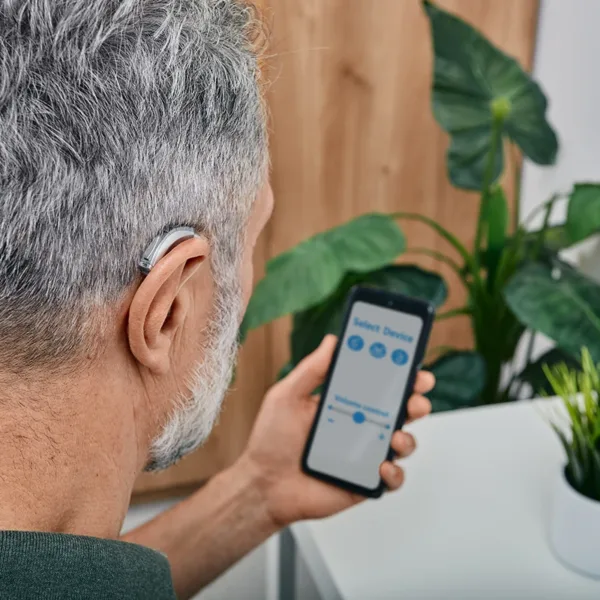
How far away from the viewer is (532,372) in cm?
112

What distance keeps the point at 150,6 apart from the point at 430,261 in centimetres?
112

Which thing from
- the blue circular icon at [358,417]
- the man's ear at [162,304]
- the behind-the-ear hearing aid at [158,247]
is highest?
the behind-the-ear hearing aid at [158,247]

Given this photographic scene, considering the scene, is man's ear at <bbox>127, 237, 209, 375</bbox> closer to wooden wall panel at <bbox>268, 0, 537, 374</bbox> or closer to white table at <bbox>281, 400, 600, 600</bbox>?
white table at <bbox>281, 400, 600, 600</bbox>

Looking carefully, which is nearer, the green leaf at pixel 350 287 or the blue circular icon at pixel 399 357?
the blue circular icon at pixel 399 357

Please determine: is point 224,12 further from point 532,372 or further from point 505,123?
point 532,372

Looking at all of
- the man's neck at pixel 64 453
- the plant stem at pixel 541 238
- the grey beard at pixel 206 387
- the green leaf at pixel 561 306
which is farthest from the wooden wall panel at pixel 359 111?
the man's neck at pixel 64 453

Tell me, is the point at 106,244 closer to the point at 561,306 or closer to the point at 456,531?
the point at 456,531

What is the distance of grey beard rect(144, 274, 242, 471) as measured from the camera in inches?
21.6

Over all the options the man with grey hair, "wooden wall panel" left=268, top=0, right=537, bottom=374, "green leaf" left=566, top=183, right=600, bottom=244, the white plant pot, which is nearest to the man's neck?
the man with grey hair

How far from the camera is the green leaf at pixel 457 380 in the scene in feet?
3.32

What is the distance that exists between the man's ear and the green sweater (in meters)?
0.12

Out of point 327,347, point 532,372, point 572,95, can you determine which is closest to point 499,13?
point 572,95

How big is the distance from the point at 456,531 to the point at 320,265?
39 cm

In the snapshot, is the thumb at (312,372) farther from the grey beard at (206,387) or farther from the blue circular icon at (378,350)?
the grey beard at (206,387)
